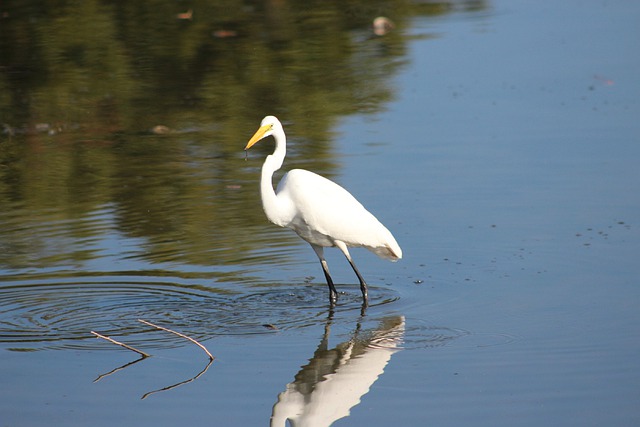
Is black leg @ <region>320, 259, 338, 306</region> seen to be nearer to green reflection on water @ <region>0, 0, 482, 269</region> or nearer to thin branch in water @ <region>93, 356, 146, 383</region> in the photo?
green reflection on water @ <region>0, 0, 482, 269</region>

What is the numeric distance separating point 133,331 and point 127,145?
18.2ft

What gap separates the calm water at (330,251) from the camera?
21.0 feet

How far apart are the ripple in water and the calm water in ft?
0.08

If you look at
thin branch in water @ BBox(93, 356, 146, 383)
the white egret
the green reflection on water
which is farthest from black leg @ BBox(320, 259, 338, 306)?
thin branch in water @ BBox(93, 356, 146, 383)

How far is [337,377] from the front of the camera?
6605 mm

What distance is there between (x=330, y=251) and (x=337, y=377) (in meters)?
2.95

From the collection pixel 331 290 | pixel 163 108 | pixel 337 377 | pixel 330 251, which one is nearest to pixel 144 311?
pixel 331 290

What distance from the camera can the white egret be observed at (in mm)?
8039

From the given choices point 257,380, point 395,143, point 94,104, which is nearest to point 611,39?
point 395,143

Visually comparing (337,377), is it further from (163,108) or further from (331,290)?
(163,108)

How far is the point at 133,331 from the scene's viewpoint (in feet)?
24.2

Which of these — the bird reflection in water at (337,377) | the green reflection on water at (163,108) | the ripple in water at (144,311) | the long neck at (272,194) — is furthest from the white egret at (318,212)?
the green reflection on water at (163,108)

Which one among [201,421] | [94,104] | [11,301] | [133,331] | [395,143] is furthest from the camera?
[94,104]

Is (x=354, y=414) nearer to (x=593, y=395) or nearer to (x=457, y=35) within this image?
(x=593, y=395)
